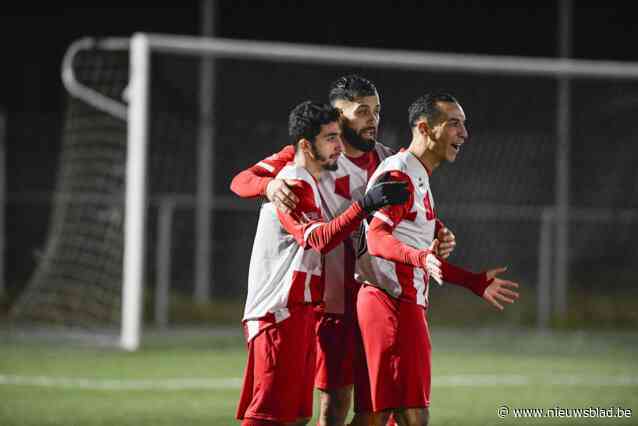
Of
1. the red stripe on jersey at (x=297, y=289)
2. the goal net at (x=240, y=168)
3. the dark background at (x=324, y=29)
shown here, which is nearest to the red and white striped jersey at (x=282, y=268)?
the red stripe on jersey at (x=297, y=289)

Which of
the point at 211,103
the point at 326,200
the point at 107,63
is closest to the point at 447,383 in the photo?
the point at 326,200

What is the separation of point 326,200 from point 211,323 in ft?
38.0

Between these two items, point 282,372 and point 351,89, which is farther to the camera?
point 351,89

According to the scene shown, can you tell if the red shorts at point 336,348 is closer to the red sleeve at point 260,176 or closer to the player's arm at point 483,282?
the red sleeve at point 260,176

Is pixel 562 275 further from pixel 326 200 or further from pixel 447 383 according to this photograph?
pixel 326 200

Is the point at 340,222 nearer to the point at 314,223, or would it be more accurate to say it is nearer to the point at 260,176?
the point at 314,223

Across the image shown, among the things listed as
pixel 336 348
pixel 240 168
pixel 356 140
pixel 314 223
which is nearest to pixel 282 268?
pixel 314 223

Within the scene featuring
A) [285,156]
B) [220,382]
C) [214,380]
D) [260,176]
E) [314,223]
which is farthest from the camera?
[214,380]

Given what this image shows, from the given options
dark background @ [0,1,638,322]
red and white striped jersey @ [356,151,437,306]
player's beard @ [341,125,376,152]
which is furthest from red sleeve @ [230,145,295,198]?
dark background @ [0,1,638,322]

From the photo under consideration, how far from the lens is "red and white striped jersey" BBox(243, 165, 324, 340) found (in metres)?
5.71

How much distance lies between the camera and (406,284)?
19.7ft

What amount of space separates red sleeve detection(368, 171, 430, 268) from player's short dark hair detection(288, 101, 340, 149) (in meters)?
0.41

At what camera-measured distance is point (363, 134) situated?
6254mm

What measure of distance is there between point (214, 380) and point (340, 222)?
5748 mm
